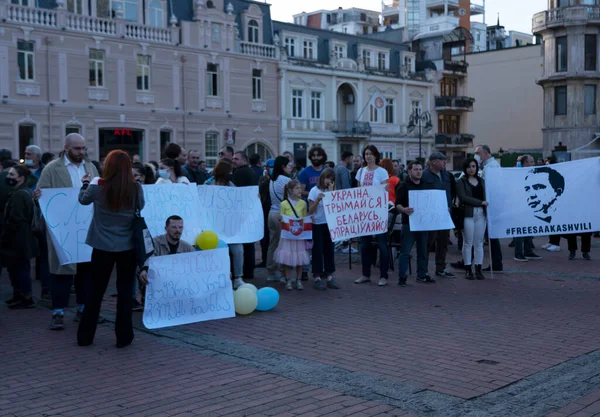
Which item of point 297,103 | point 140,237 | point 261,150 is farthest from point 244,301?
point 297,103

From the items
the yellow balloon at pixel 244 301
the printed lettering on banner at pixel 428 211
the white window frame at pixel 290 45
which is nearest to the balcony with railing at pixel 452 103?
the white window frame at pixel 290 45

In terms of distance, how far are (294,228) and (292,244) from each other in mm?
240

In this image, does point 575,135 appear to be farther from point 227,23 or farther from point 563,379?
point 563,379

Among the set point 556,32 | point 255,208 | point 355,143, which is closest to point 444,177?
point 255,208

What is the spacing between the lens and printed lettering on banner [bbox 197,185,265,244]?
34.2 feet

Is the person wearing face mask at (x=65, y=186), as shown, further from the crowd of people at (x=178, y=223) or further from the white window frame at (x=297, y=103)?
the white window frame at (x=297, y=103)

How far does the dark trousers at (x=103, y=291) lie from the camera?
7246 millimetres

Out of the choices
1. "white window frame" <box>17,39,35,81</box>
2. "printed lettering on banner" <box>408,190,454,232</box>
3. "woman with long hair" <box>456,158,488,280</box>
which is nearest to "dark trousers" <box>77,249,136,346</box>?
"printed lettering on banner" <box>408,190,454,232</box>

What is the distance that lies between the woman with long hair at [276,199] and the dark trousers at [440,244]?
274cm

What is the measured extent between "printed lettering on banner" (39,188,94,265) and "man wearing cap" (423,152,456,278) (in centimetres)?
561

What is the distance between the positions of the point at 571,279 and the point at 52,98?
26.1 meters

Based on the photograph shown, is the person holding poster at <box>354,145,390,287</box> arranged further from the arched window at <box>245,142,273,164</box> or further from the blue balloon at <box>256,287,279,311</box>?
the arched window at <box>245,142,273,164</box>

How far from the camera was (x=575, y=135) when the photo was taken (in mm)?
46281

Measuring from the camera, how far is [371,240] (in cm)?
1133
